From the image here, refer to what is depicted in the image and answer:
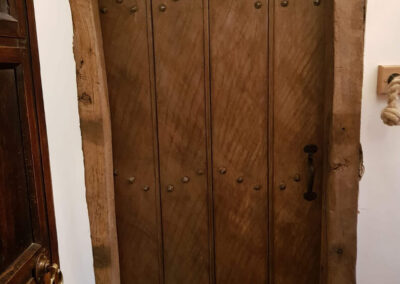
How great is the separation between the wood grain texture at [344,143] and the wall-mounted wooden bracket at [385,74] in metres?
0.08

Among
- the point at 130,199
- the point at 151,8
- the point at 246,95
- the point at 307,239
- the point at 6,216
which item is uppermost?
the point at 151,8

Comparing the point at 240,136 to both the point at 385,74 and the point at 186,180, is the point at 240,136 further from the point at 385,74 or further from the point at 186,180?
the point at 385,74

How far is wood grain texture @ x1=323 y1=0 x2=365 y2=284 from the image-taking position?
44.3 inches

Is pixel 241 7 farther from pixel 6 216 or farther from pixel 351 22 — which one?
pixel 6 216

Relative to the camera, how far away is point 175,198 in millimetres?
1353

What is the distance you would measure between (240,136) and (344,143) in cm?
32

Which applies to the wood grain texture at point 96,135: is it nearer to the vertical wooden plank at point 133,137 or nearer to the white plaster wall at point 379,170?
the vertical wooden plank at point 133,137

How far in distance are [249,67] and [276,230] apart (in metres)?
0.55

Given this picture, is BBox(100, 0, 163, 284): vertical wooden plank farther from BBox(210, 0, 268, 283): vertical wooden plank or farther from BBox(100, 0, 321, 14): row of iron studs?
BBox(210, 0, 268, 283): vertical wooden plank

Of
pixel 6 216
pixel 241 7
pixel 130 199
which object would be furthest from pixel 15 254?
pixel 241 7

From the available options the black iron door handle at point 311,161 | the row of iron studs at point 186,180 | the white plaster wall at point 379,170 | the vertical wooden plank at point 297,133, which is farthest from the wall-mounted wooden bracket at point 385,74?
the row of iron studs at point 186,180

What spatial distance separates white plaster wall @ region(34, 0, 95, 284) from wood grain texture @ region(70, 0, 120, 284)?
0.02 metres

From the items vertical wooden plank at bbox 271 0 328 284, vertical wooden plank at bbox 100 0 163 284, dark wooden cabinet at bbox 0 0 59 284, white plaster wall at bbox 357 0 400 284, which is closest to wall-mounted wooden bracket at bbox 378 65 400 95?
white plaster wall at bbox 357 0 400 284

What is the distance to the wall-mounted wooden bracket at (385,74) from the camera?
1.17 m
